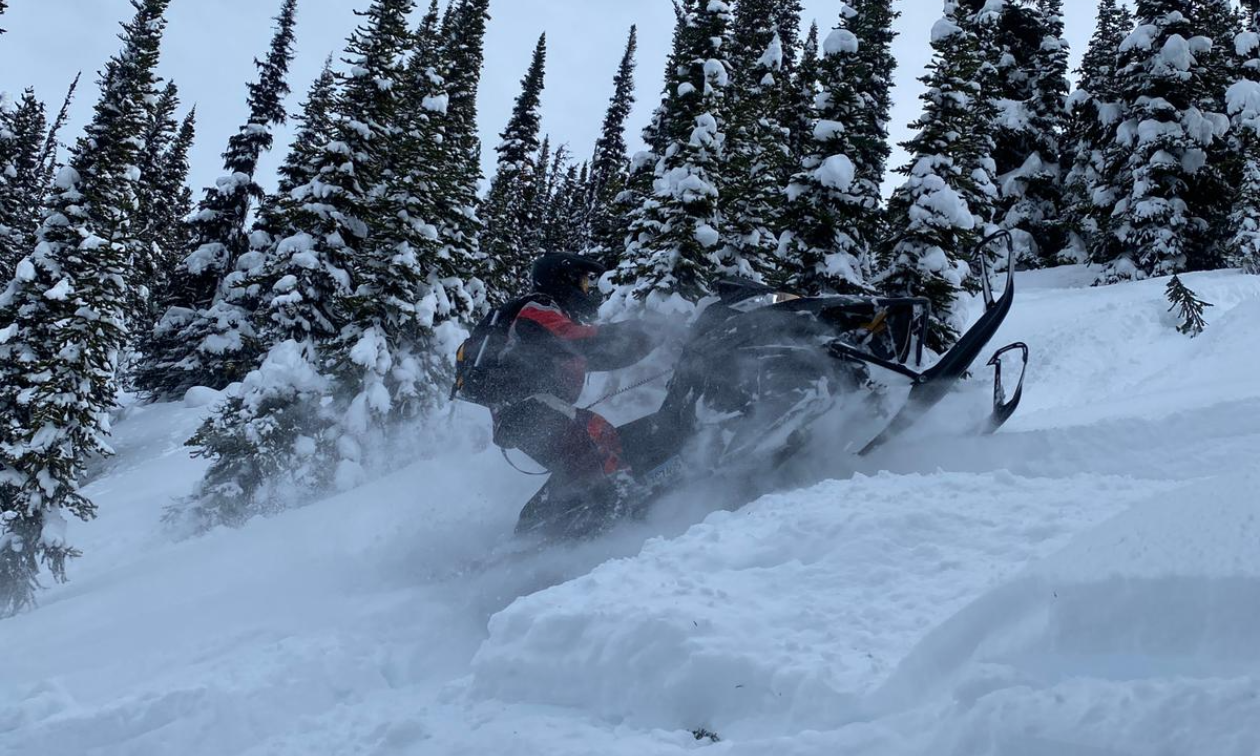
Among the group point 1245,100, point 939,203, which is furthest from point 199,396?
point 1245,100

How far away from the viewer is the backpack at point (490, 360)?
21.2 feet

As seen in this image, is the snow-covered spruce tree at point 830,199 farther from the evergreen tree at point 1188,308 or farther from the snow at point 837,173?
the evergreen tree at point 1188,308

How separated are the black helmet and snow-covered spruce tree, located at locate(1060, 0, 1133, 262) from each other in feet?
61.8

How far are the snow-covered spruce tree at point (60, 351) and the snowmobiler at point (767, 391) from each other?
1353 centimetres

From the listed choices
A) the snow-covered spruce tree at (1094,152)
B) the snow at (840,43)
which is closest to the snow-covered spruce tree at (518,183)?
the snow at (840,43)

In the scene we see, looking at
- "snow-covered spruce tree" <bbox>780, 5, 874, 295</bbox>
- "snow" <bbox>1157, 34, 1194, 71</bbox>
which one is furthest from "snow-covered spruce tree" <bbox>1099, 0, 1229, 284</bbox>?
"snow-covered spruce tree" <bbox>780, 5, 874, 295</bbox>

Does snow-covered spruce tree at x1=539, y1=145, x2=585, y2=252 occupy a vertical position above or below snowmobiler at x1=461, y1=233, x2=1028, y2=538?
above

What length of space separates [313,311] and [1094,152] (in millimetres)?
23269

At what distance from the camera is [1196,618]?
239 cm

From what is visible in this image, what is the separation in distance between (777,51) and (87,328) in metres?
21.5

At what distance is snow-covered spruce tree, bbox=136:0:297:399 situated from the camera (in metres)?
28.8

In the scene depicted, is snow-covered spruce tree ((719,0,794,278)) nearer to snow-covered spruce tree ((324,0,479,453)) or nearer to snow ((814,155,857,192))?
snow ((814,155,857,192))

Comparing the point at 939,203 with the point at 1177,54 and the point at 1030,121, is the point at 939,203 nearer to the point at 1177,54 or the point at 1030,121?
the point at 1177,54

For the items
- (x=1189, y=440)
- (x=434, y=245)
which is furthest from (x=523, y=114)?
(x=1189, y=440)
